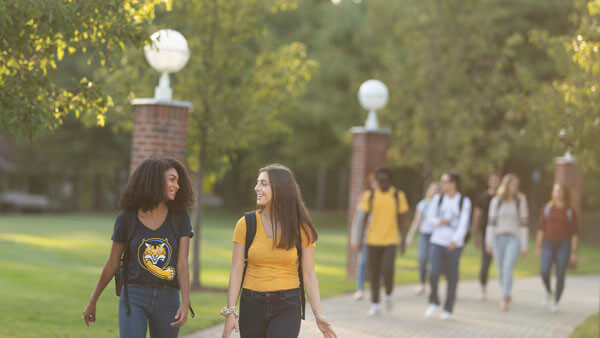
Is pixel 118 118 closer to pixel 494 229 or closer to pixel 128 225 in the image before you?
pixel 494 229

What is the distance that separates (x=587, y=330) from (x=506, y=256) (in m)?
2.05

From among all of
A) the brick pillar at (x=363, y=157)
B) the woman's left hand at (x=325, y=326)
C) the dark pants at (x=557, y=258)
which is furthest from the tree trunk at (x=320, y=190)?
the woman's left hand at (x=325, y=326)

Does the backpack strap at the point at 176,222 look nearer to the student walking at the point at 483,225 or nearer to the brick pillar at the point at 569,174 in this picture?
the student walking at the point at 483,225

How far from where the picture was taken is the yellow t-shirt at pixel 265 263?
501 cm

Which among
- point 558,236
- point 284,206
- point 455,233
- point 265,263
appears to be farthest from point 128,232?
point 558,236

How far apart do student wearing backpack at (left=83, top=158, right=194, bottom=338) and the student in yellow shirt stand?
598 centimetres

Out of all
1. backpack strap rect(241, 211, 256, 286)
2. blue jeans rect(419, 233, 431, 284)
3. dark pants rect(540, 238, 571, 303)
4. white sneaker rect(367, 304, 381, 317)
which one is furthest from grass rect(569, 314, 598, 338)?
backpack strap rect(241, 211, 256, 286)

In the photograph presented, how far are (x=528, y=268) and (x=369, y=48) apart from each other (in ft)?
51.7

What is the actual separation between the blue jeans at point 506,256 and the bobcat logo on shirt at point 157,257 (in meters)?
7.69

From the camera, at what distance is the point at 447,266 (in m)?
10.6

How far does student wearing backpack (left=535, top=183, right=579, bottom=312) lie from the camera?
38.4 feet

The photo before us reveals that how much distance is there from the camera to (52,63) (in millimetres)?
7508

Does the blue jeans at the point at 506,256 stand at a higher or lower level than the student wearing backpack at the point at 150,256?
lower

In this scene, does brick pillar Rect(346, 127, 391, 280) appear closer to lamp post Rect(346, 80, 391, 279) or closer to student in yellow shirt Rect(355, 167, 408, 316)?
lamp post Rect(346, 80, 391, 279)
